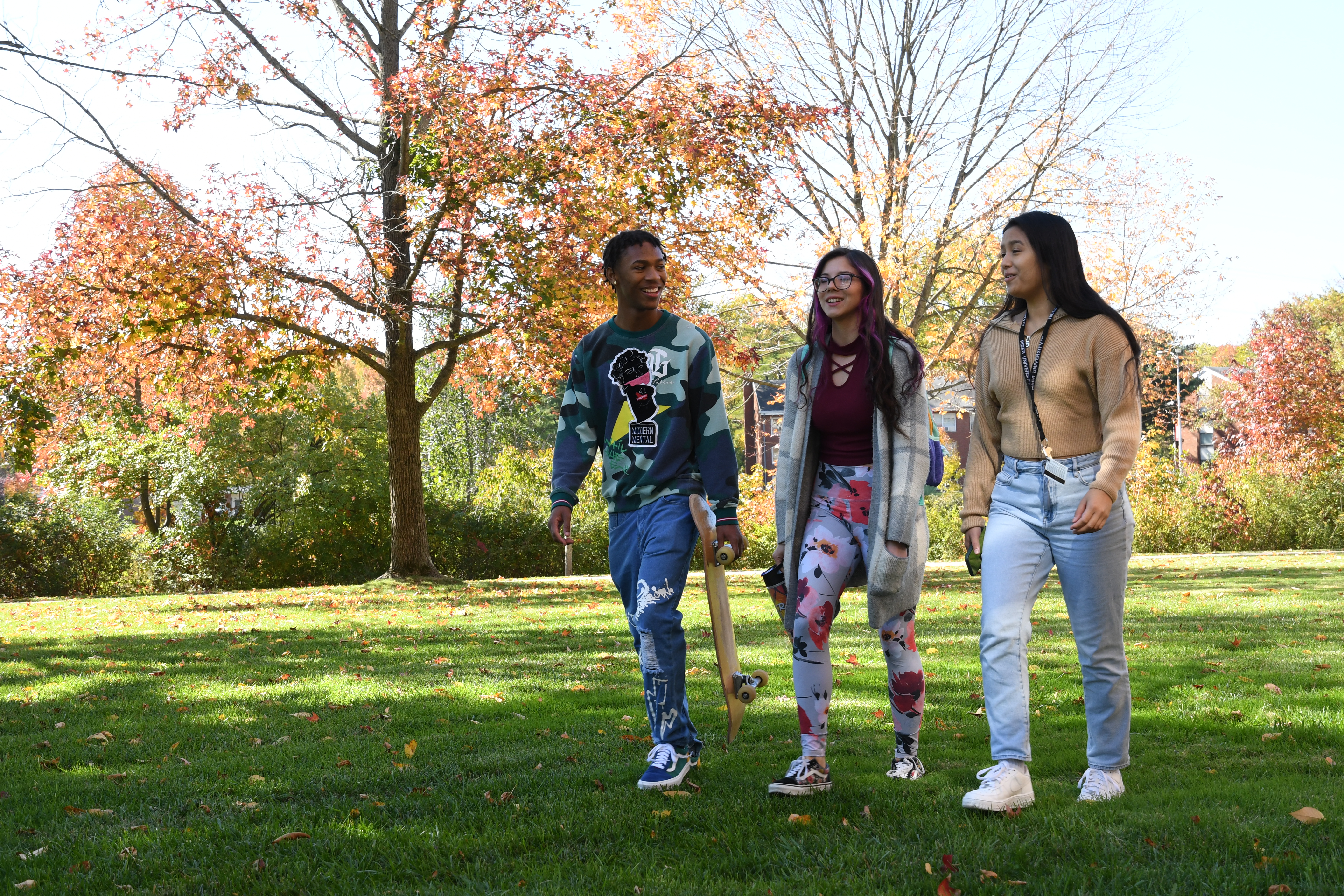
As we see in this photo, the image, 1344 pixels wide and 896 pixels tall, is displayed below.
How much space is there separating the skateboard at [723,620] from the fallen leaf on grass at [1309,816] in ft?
5.92

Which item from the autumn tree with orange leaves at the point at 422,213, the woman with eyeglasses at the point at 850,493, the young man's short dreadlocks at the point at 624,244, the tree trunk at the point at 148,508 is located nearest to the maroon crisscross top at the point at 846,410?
the woman with eyeglasses at the point at 850,493

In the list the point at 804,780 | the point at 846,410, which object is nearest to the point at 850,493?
the point at 846,410

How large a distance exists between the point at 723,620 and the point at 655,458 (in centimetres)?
70

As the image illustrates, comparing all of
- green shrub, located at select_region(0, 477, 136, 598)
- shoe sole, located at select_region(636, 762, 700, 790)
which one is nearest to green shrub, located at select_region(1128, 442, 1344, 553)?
shoe sole, located at select_region(636, 762, 700, 790)

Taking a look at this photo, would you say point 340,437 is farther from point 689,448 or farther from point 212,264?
point 689,448

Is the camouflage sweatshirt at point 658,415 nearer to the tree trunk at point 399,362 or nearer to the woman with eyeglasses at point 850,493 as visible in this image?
the woman with eyeglasses at point 850,493

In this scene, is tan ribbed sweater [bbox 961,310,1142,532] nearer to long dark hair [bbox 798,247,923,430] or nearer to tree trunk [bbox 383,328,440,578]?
long dark hair [bbox 798,247,923,430]

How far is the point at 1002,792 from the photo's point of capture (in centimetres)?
340

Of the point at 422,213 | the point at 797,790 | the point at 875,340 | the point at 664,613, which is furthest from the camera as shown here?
the point at 422,213

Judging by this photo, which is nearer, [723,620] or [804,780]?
[804,780]

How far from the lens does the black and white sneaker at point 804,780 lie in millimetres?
3729

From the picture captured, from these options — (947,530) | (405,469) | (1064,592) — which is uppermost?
(405,469)

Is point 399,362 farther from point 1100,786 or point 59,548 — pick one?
point 1100,786

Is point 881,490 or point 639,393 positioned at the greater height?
point 639,393
